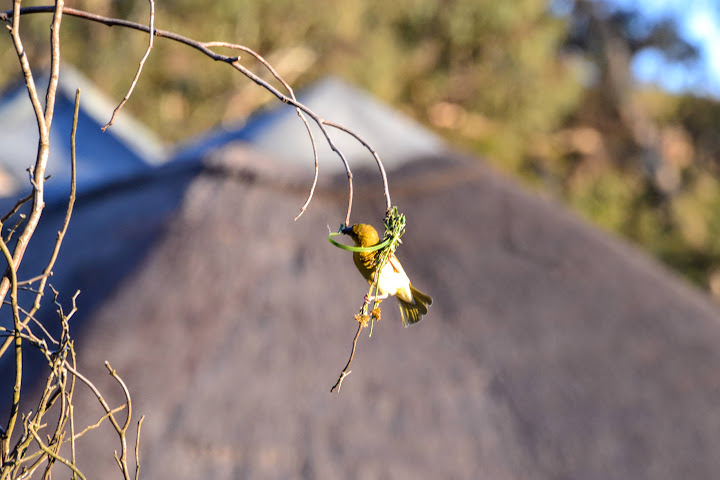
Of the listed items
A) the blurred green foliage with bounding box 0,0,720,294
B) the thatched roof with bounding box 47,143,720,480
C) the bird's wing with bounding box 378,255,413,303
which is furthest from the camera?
the blurred green foliage with bounding box 0,0,720,294

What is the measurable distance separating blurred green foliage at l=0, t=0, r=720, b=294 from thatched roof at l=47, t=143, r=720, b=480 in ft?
16.5

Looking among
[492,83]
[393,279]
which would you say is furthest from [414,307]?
[492,83]

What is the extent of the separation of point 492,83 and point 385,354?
302 inches

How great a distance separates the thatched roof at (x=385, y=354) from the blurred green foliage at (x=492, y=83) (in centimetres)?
503

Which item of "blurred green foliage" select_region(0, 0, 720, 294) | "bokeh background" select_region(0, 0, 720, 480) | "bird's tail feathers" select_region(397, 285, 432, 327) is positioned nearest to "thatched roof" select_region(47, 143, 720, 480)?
"bokeh background" select_region(0, 0, 720, 480)

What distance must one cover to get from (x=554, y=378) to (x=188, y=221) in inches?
34.7

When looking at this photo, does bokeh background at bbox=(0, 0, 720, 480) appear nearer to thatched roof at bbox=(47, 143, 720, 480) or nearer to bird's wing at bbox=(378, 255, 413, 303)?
thatched roof at bbox=(47, 143, 720, 480)

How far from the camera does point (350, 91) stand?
2.69 meters

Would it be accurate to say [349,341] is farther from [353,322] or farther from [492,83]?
[492,83]

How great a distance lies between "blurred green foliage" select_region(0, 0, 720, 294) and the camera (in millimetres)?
6770

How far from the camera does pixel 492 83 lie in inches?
346

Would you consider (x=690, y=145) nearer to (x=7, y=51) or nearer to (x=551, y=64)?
(x=551, y=64)

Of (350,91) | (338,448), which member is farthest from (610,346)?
(350,91)

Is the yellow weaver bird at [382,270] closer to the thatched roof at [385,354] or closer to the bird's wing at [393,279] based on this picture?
the bird's wing at [393,279]
